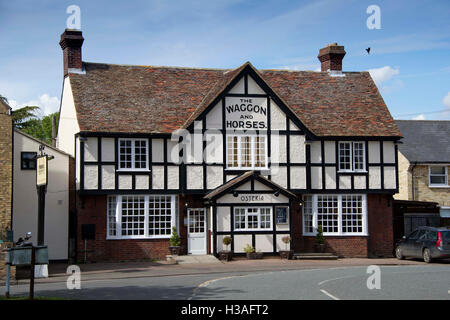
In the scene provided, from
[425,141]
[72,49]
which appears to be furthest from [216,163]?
[425,141]

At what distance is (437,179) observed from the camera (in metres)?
38.9

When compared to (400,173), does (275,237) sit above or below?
below

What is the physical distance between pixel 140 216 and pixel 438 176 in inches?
791

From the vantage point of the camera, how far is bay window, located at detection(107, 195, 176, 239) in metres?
28.2

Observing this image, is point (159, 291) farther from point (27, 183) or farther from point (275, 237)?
point (27, 183)

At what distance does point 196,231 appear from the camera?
96.5 ft

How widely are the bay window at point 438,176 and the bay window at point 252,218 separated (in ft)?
48.1

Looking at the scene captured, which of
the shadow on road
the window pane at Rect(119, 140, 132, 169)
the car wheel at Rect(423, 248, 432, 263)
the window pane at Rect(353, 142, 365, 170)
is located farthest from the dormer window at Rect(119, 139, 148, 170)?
the car wheel at Rect(423, 248, 432, 263)

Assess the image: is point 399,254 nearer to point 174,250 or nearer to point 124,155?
point 174,250

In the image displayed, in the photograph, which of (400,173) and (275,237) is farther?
(400,173)

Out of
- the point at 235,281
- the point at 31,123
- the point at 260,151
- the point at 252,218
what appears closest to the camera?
the point at 235,281

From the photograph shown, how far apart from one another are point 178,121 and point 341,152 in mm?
8228
